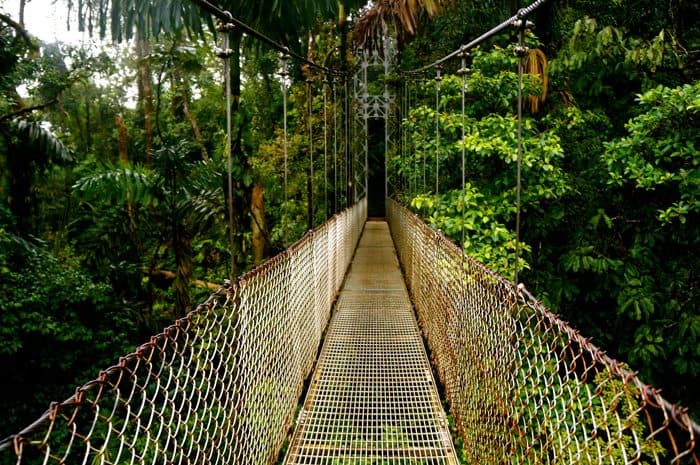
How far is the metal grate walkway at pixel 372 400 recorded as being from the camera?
5.88 ft

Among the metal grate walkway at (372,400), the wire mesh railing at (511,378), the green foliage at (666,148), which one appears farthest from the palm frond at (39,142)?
the green foliage at (666,148)

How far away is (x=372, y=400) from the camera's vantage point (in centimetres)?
219

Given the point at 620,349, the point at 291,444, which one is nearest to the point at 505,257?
the point at 620,349

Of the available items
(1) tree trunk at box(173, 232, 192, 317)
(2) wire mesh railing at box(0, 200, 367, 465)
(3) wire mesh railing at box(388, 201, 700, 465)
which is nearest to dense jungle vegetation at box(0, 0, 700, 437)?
(1) tree trunk at box(173, 232, 192, 317)

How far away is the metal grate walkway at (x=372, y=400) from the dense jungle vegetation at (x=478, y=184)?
1.12m

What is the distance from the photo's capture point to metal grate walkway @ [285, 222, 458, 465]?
179cm

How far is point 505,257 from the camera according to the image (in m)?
3.81

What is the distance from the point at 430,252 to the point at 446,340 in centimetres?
80

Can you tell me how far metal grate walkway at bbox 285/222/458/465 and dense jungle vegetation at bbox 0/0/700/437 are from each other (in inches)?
44.0

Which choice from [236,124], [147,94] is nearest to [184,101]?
[147,94]

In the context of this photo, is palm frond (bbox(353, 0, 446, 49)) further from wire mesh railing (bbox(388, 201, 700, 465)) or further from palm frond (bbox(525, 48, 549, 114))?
wire mesh railing (bbox(388, 201, 700, 465))

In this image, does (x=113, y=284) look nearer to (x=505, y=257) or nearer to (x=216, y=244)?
(x=216, y=244)

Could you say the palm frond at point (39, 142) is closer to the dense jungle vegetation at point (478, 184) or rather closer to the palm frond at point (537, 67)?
the dense jungle vegetation at point (478, 184)

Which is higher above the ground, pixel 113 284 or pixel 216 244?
pixel 216 244
